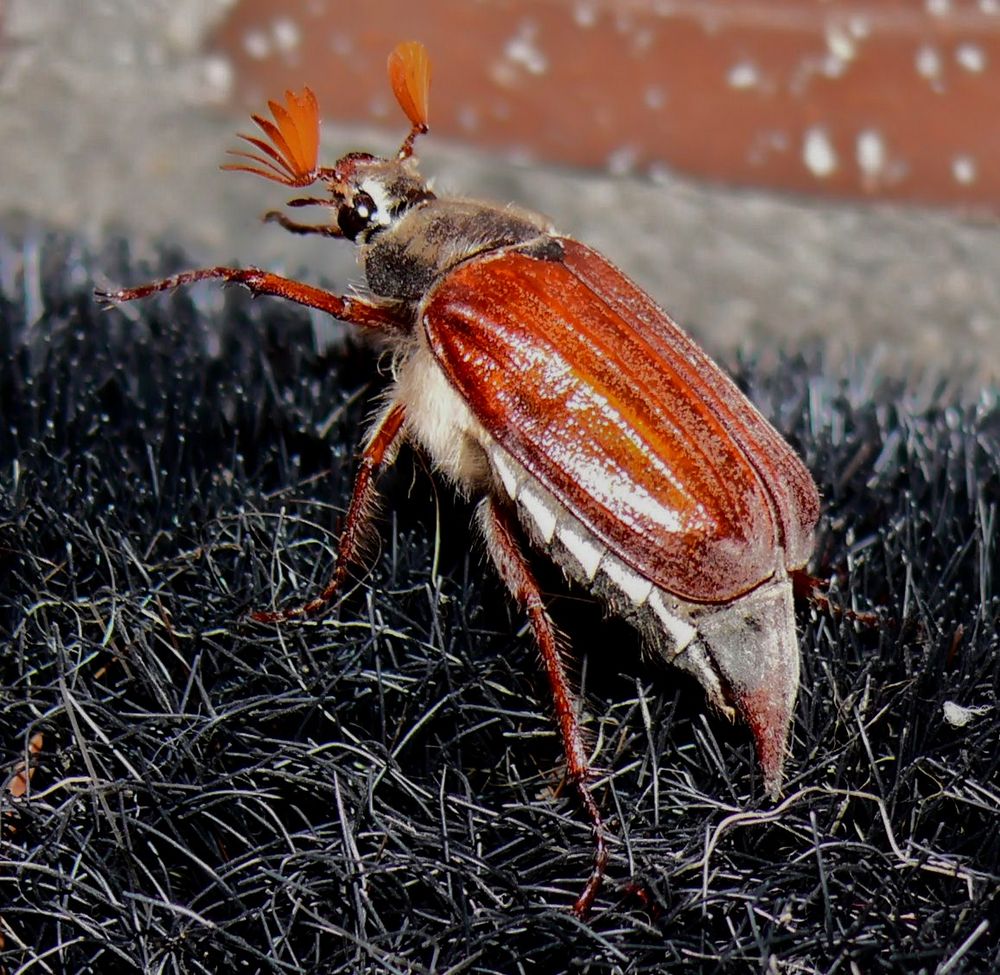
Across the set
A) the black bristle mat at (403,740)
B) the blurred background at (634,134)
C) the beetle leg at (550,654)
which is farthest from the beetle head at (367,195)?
the blurred background at (634,134)

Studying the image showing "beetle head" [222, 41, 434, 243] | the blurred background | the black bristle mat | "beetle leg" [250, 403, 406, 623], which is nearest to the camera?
the black bristle mat

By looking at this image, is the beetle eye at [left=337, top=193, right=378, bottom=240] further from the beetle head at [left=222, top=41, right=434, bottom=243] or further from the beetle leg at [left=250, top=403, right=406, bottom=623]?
the beetle leg at [left=250, top=403, right=406, bottom=623]

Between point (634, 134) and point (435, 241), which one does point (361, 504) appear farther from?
point (634, 134)

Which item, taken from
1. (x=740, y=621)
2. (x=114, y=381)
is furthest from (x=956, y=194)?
(x=114, y=381)

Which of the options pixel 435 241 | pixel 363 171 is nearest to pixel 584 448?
pixel 435 241

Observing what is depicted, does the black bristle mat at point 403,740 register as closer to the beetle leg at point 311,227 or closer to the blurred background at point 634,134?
the beetle leg at point 311,227

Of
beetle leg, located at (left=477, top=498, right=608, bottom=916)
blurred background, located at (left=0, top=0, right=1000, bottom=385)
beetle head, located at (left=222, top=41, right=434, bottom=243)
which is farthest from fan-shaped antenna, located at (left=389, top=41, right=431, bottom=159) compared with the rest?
blurred background, located at (left=0, top=0, right=1000, bottom=385)

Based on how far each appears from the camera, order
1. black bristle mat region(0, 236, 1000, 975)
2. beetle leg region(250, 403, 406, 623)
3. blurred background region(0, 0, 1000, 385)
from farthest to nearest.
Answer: blurred background region(0, 0, 1000, 385)
beetle leg region(250, 403, 406, 623)
black bristle mat region(0, 236, 1000, 975)
